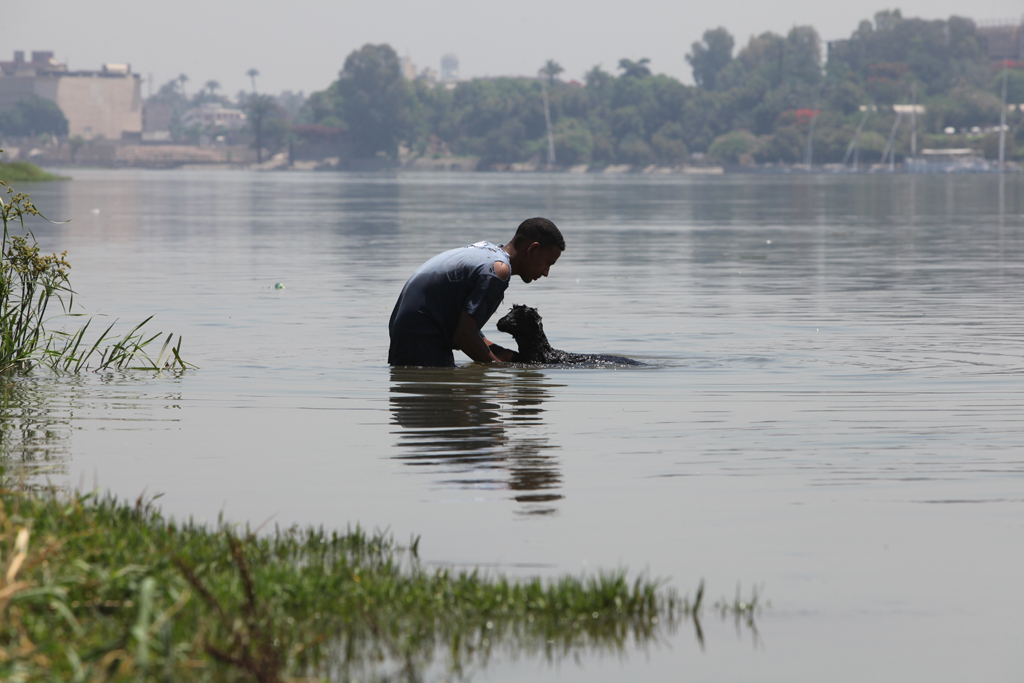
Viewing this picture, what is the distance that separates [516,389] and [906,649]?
20.6 ft

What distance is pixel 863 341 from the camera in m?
14.4

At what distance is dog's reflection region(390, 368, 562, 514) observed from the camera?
712 centimetres

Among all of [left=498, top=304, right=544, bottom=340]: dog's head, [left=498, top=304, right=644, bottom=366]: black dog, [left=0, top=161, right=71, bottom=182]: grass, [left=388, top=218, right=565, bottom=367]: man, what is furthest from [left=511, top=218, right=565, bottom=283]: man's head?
[left=0, top=161, right=71, bottom=182]: grass

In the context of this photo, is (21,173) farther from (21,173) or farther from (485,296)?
(485,296)

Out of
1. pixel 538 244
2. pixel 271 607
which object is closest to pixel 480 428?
pixel 538 244

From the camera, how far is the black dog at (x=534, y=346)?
11.4 m

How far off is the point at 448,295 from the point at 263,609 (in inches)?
235

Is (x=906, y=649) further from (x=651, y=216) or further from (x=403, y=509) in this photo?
(x=651, y=216)

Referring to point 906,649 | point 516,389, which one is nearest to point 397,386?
point 516,389

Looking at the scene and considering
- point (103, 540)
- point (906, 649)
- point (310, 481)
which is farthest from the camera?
point (310, 481)

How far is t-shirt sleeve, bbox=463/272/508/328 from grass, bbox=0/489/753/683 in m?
4.53

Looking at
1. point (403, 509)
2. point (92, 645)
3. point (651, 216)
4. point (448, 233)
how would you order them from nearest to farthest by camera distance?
point (92, 645)
point (403, 509)
point (448, 233)
point (651, 216)

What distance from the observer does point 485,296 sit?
9.93m

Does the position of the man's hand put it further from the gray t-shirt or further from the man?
the gray t-shirt
